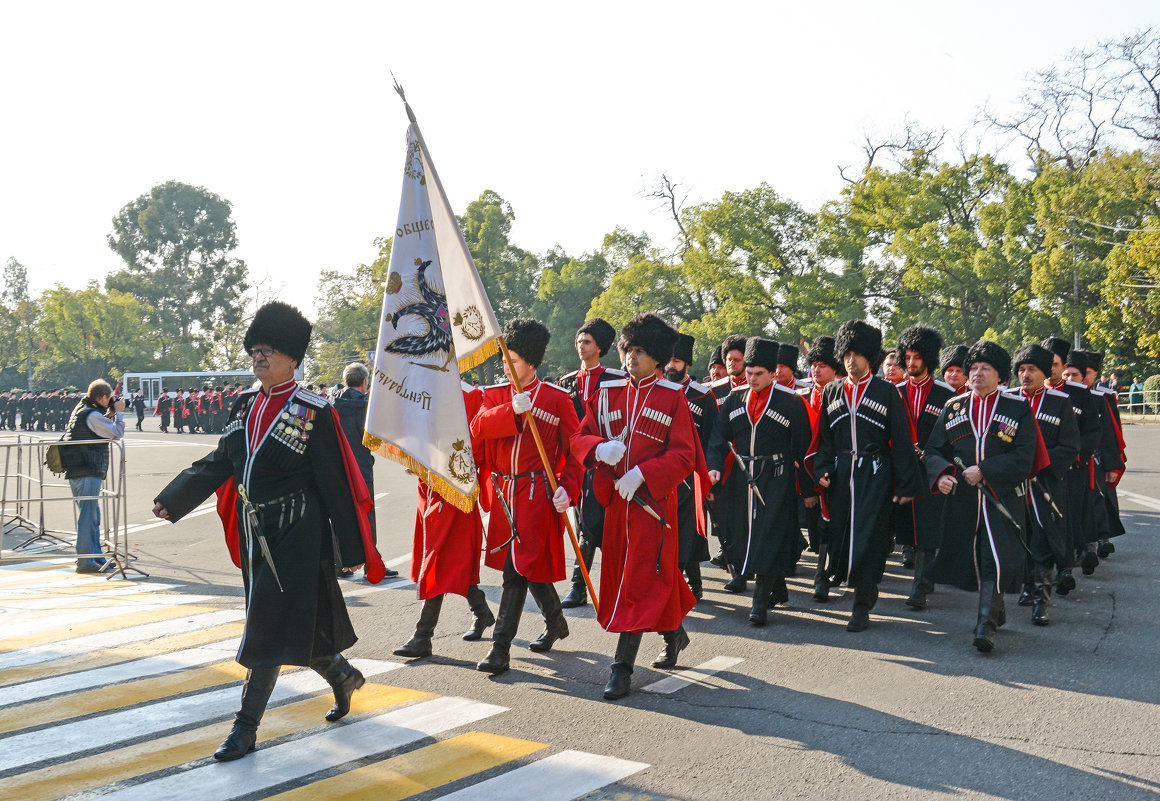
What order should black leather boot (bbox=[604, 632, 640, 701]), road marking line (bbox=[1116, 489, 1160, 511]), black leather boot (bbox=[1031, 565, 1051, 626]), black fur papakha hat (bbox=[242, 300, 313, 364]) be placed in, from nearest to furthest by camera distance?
black fur papakha hat (bbox=[242, 300, 313, 364])
black leather boot (bbox=[604, 632, 640, 701])
black leather boot (bbox=[1031, 565, 1051, 626])
road marking line (bbox=[1116, 489, 1160, 511])

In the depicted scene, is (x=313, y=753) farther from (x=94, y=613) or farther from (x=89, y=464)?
(x=89, y=464)

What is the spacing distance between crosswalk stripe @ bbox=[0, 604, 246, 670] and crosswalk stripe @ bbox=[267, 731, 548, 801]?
3.10 m

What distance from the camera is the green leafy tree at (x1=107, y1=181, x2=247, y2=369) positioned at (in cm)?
9262

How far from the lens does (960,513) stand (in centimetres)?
717

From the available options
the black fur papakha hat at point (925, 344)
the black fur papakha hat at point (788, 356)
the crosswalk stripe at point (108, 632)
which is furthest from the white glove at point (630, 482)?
the black fur papakha hat at point (788, 356)

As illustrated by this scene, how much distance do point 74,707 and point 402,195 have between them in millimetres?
3296

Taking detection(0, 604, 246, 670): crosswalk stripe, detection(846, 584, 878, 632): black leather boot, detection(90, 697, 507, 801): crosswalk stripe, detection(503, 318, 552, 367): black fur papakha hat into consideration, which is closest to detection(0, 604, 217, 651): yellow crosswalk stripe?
detection(0, 604, 246, 670): crosswalk stripe

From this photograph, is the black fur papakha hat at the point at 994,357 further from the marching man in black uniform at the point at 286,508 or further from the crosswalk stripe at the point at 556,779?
the marching man in black uniform at the point at 286,508

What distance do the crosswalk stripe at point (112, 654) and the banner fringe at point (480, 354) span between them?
256cm

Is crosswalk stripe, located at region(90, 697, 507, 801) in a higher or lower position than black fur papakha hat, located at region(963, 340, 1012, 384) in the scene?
lower

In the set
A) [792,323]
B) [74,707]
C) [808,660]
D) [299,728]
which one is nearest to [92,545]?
[74,707]

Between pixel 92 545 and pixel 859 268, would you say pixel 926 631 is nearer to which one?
pixel 92 545

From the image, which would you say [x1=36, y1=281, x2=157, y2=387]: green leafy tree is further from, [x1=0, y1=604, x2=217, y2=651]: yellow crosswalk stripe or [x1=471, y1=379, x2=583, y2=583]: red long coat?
[x1=471, y1=379, x2=583, y2=583]: red long coat

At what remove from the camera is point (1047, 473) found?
26.4 ft
